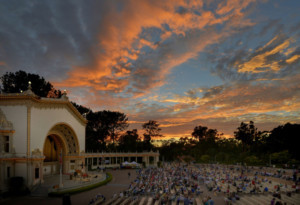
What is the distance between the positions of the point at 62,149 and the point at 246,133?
6744 centimetres

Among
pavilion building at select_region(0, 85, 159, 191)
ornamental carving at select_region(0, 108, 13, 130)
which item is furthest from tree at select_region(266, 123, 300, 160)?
ornamental carving at select_region(0, 108, 13, 130)

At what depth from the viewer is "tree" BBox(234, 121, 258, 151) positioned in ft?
279

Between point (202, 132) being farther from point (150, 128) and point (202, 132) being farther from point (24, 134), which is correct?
point (24, 134)

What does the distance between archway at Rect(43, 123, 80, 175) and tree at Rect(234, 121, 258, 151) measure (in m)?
64.4

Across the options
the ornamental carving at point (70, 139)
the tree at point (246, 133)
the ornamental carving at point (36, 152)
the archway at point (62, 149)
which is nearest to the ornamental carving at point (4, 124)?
the ornamental carving at point (36, 152)

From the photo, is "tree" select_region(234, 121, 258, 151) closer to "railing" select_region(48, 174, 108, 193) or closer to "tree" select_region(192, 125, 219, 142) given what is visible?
"tree" select_region(192, 125, 219, 142)

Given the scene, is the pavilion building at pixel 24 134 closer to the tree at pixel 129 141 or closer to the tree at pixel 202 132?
the tree at pixel 129 141

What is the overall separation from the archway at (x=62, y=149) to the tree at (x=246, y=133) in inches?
2535

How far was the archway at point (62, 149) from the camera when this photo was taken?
145 ft

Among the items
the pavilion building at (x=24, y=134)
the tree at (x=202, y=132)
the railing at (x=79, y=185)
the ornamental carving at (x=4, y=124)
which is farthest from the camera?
the tree at (x=202, y=132)

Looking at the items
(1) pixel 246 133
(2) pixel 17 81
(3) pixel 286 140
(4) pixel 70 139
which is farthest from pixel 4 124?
(1) pixel 246 133

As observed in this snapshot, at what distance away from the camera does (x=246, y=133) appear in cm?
8569

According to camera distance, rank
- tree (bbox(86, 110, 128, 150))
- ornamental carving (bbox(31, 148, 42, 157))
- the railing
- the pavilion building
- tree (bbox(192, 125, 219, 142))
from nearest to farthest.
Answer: the railing, the pavilion building, ornamental carving (bbox(31, 148, 42, 157)), tree (bbox(86, 110, 128, 150)), tree (bbox(192, 125, 219, 142))

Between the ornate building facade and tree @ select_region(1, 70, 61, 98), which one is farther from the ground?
tree @ select_region(1, 70, 61, 98)
